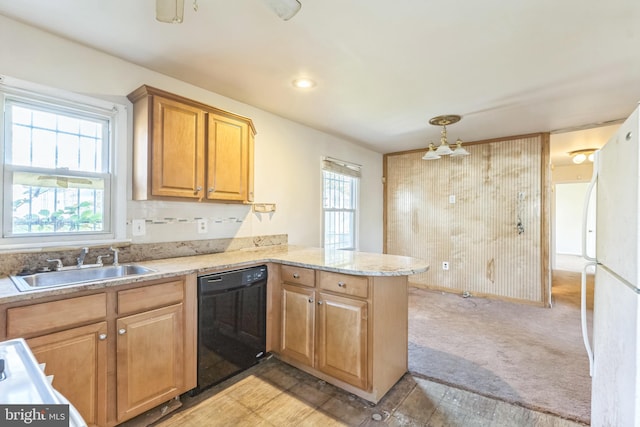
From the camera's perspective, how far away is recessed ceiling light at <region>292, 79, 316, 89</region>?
8.13 feet

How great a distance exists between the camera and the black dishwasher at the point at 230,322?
199 centimetres

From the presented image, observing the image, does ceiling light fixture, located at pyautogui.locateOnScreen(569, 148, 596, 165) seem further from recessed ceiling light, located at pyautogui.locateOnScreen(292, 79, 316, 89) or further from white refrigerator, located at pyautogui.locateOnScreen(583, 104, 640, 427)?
recessed ceiling light, located at pyautogui.locateOnScreen(292, 79, 316, 89)

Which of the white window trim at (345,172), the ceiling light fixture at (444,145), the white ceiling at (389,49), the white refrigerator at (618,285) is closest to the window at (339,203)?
the white window trim at (345,172)

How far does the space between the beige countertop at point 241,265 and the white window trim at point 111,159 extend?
0.27 metres

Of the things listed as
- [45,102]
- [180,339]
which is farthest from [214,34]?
[180,339]

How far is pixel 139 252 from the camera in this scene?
2221 millimetres

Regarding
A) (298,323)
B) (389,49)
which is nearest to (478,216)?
(389,49)

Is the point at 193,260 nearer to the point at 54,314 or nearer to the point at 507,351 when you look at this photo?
the point at 54,314

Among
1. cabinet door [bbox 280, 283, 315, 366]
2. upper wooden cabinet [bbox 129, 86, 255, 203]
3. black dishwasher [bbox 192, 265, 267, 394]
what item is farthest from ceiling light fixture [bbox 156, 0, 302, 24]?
cabinet door [bbox 280, 283, 315, 366]

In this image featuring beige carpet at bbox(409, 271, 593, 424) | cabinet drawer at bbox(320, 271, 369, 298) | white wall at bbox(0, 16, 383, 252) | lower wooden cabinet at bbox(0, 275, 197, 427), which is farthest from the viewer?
beige carpet at bbox(409, 271, 593, 424)

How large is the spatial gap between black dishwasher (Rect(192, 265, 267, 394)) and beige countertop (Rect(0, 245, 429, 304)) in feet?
0.33

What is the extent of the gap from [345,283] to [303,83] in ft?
5.49

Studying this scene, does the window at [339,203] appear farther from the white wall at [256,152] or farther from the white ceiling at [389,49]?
the white ceiling at [389,49]

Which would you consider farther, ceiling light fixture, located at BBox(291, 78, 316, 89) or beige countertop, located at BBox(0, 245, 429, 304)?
ceiling light fixture, located at BBox(291, 78, 316, 89)
